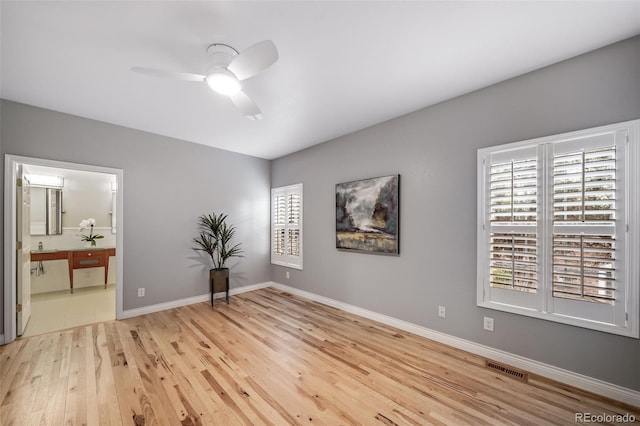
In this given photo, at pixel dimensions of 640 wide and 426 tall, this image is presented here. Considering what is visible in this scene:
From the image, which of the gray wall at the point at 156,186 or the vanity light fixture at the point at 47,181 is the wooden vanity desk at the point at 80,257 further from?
the gray wall at the point at 156,186

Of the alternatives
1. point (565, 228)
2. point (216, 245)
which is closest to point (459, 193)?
point (565, 228)

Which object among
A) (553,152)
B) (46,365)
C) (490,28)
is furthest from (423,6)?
(46,365)

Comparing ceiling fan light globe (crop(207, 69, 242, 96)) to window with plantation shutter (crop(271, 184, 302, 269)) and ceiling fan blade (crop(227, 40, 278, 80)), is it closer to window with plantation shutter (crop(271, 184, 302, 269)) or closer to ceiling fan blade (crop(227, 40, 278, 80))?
ceiling fan blade (crop(227, 40, 278, 80))

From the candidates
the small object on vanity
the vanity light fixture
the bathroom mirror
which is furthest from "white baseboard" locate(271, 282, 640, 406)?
the vanity light fixture

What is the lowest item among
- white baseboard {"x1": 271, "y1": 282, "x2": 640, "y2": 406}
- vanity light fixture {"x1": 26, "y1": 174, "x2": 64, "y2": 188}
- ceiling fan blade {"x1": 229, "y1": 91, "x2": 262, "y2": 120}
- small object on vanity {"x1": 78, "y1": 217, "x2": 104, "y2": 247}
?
white baseboard {"x1": 271, "y1": 282, "x2": 640, "y2": 406}

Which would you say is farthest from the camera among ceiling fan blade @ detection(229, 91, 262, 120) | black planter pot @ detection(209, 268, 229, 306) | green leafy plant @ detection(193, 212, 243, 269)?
green leafy plant @ detection(193, 212, 243, 269)

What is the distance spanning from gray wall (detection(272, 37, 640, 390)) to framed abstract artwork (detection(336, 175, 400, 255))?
0.11 metres

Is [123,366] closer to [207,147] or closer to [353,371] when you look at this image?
[353,371]

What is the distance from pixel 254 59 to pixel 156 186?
3.08 metres

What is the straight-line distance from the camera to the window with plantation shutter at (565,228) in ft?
6.18

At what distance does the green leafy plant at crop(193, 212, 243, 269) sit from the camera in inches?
169

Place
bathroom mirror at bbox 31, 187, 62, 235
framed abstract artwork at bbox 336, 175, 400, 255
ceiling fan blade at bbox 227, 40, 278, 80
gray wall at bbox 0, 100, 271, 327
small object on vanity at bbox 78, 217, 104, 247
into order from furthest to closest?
1. small object on vanity at bbox 78, 217, 104, 247
2. bathroom mirror at bbox 31, 187, 62, 235
3. framed abstract artwork at bbox 336, 175, 400, 255
4. gray wall at bbox 0, 100, 271, 327
5. ceiling fan blade at bbox 227, 40, 278, 80

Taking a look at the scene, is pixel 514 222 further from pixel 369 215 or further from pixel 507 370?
pixel 369 215

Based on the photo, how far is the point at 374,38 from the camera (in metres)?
1.89
